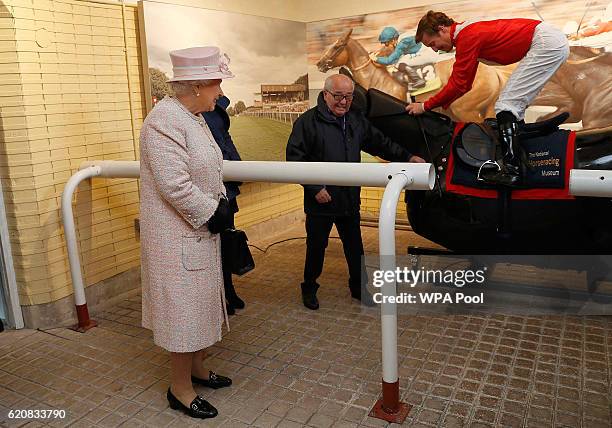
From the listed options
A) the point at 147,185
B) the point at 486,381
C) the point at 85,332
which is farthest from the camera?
the point at 85,332

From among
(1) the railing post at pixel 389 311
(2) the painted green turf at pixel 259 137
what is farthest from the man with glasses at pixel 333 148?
(2) the painted green turf at pixel 259 137

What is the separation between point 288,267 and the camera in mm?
4555

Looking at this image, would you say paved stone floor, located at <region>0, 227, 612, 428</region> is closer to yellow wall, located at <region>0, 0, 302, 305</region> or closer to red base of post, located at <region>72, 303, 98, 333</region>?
red base of post, located at <region>72, 303, 98, 333</region>

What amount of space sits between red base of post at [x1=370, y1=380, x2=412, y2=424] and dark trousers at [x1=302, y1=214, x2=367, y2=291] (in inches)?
55.1

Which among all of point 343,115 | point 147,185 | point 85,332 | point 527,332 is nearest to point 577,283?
point 527,332

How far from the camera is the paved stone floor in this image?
2377mm

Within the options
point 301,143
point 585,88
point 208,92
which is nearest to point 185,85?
point 208,92

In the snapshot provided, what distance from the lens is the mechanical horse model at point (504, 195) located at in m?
2.87

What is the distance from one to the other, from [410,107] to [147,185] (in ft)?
6.34

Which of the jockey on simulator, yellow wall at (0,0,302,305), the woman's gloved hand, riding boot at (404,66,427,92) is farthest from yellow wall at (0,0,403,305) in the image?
riding boot at (404,66,427,92)

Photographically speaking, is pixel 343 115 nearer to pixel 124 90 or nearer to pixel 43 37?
pixel 124 90

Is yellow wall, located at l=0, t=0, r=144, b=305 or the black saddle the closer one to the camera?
the black saddle

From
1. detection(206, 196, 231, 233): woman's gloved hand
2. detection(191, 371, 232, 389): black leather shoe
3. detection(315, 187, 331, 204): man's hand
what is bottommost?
detection(191, 371, 232, 389): black leather shoe

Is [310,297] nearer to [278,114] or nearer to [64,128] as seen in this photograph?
[64,128]
